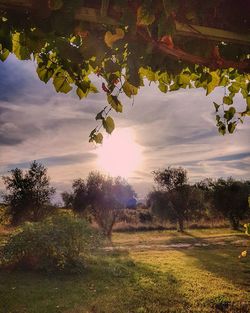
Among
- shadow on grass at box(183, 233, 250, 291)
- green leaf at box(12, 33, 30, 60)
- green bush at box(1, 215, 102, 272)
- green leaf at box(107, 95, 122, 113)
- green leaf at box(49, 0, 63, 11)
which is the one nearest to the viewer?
green leaf at box(49, 0, 63, 11)

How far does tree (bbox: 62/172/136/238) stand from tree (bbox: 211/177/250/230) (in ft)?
37.6

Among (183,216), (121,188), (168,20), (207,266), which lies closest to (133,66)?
(168,20)

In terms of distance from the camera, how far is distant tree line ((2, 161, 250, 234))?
4509cm

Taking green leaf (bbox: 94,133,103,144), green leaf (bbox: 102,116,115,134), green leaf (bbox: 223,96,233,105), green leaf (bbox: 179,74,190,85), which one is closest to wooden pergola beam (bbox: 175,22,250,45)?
green leaf (bbox: 102,116,115,134)

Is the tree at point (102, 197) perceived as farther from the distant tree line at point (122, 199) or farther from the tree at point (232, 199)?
the tree at point (232, 199)

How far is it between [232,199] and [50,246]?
37.1 metres

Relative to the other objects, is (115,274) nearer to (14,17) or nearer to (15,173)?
(14,17)

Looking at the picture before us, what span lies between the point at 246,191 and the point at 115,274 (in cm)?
3770

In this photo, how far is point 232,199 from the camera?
48.7 m

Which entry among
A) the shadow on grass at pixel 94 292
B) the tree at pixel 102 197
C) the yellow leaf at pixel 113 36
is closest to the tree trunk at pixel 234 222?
the tree at pixel 102 197

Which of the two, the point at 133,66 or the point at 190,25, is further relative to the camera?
the point at 133,66

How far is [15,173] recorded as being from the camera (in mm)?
45562

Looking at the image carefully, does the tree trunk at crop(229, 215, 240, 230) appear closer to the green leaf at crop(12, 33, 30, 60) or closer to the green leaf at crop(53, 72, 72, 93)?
the green leaf at crop(53, 72, 72, 93)

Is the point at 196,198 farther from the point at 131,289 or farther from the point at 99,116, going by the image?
the point at 99,116
